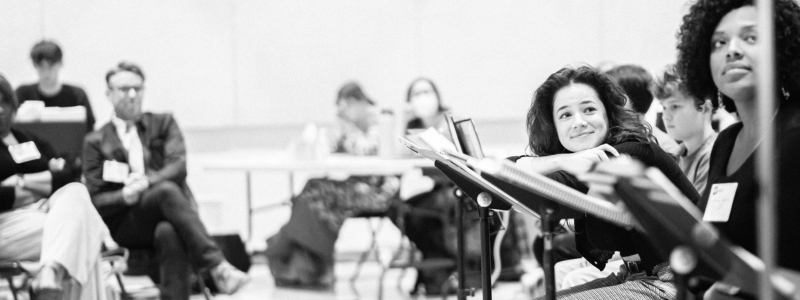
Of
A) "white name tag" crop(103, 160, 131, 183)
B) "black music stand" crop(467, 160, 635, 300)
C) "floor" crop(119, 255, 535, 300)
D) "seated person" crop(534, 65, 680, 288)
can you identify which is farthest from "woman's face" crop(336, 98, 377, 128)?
"black music stand" crop(467, 160, 635, 300)

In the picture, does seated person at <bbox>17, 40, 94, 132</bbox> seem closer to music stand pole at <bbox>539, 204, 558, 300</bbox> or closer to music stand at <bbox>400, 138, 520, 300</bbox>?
music stand at <bbox>400, 138, 520, 300</bbox>

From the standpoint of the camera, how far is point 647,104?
330 centimetres

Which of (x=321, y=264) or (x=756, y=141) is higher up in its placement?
(x=756, y=141)

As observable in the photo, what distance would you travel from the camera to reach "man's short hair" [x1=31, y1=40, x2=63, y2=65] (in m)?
5.47

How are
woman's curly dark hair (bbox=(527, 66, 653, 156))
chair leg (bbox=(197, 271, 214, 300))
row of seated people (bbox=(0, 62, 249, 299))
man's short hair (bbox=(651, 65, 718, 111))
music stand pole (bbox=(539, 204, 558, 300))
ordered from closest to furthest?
music stand pole (bbox=(539, 204, 558, 300)) < woman's curly dark hair (bbox=(527, 66, 653, 156)) < man's short hair (bbox=(651, 65, 718, 111)) < row of seated people (bbox=(0, 62, 249, 299)) < chair leg (bbox=(197, 271, 214, 300))

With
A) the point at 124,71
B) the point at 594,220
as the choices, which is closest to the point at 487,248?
the point at 594,220

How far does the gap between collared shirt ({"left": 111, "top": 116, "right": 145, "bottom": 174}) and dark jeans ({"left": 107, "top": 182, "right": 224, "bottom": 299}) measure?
21cm

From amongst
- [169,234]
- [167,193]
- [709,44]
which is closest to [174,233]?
[169,234]

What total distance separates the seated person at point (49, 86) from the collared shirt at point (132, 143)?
1.17 m

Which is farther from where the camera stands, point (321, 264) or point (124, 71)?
point (321, 264)

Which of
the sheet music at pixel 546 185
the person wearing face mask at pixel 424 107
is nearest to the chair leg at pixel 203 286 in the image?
the person wearing face mask at pixel 424 107

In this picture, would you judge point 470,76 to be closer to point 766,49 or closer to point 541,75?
point 541,75

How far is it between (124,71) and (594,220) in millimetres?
3129

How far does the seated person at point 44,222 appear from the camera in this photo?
135 inches
